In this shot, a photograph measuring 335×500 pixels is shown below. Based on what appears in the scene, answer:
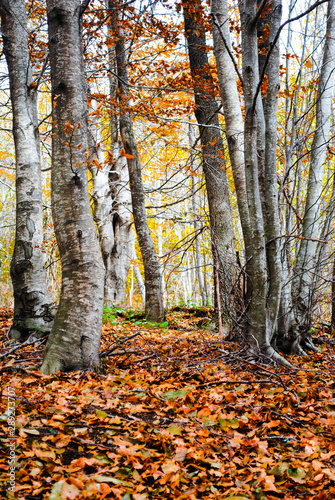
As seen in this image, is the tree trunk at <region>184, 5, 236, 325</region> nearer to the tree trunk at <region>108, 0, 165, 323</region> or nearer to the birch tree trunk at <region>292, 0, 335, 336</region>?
the birch tree trunk at <region>292, 0, 335, 336</region>

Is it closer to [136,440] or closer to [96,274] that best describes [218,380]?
[136,440]

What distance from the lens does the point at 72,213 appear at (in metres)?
3.14

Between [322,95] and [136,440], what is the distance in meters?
4.78

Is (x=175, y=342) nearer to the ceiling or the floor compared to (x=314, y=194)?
nearer to the floor

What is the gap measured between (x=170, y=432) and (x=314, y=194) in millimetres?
3742

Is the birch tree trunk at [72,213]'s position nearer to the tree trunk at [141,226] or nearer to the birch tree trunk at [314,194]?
the birch tree trunk at [314,194]

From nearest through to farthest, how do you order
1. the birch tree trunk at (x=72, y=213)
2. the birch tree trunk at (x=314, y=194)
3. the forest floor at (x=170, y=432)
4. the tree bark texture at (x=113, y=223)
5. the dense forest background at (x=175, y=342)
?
the forest floor at (x=170, y=432)
the dense forest background at (x=175, y=342)
the birch tree trunk at (x=72, y=213)
the birch tree trunk at (x=314, y=194)
the tree bark texture at (x=113, y=223)

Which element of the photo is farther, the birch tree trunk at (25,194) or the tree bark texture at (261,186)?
the birch tree trunk at (25,194)

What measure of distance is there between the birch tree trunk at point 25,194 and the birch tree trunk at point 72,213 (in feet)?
4.33

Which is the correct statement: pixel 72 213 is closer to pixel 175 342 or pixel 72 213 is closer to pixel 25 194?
pixel 25 194

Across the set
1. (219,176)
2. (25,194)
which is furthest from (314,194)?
(25,194)

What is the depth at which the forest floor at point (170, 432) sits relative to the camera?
164 cm

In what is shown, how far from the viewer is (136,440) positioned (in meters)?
2.02

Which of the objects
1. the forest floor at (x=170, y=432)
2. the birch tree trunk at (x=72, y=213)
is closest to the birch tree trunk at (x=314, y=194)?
the forest floor at (x=170, y=432)
